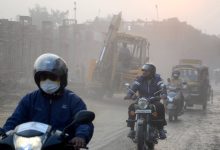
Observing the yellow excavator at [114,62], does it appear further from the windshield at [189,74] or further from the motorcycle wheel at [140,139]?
the motorcycle wheel at [140,139]

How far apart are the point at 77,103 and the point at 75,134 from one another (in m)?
0.36

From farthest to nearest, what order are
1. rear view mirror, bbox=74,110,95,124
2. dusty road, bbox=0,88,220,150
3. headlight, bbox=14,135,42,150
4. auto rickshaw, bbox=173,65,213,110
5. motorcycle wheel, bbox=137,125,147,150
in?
auto rickshaw, bbox=173,65,213,110
dusty road, bbox=0,88,220,150
motorcycle wheel, bbox=137,125,147,150
rear view mirror, bbox=74,110,95,124
headlight, bbox=14,135,42,150

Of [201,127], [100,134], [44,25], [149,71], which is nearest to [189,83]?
[201,127]

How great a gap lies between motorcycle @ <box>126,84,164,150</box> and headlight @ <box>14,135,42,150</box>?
21.3ft

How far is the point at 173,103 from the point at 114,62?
22.3ft

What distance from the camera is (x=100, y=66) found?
24.5 metres

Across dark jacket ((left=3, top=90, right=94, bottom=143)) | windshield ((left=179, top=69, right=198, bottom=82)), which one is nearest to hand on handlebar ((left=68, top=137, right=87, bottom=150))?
dark jacket ((left=3, top=90, right=94, bottom=143))

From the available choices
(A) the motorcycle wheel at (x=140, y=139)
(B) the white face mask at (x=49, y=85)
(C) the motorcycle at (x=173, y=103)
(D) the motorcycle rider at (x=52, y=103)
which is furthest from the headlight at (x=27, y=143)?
(C) the motorcycle at (x=173, y=103)

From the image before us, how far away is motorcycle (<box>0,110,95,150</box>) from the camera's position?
11.7 feet

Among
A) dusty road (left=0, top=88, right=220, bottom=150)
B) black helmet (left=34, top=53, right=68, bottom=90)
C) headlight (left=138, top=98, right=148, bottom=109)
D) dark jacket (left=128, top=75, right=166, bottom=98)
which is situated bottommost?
dusty road (left=0, top=88, right=220, bottom=150)

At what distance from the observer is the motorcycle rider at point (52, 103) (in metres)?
4.14

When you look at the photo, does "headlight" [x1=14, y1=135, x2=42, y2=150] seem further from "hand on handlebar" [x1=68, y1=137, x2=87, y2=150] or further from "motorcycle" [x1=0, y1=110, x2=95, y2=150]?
"hand on handlebar" [x1=68, y1=137, x2=87, y2=150]

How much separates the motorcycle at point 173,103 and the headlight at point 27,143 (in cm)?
1424

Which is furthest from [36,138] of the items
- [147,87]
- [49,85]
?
[147,87]
